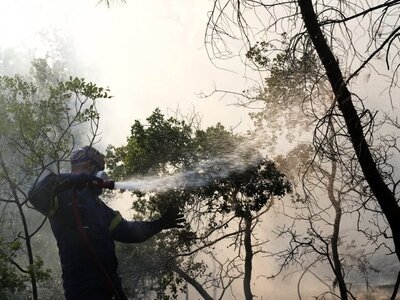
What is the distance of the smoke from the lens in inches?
341

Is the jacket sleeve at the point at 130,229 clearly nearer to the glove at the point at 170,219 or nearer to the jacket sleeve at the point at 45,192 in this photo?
the glove at the point at 170,219

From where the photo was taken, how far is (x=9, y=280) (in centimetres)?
526

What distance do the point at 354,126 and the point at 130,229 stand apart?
300 centimetres

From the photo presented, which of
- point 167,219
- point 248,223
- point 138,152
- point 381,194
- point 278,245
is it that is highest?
point 278,245

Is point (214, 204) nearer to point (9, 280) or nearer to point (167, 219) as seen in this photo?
point (167, 219)

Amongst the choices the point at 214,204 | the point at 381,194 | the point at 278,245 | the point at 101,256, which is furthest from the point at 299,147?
the point at 278,245

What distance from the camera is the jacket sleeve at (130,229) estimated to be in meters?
4.88

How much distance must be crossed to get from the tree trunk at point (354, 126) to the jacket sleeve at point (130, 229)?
2.77m

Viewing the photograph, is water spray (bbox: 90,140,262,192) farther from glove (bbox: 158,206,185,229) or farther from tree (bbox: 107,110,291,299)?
glove (bbox: 158,206,185,229)

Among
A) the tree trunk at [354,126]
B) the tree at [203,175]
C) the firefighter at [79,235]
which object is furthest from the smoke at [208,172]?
the tree trunk at [354,126]

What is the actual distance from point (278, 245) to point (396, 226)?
4628 centimetres

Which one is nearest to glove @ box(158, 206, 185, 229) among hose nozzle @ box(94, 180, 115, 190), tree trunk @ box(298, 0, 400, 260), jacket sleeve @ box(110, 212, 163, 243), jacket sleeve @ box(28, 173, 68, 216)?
jacket sleeve @ box(110, 212, 163, 243)

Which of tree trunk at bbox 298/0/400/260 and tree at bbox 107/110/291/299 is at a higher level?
tree at bbox 107/110/291/299

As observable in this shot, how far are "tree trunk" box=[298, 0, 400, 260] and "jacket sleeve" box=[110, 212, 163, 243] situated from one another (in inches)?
109
